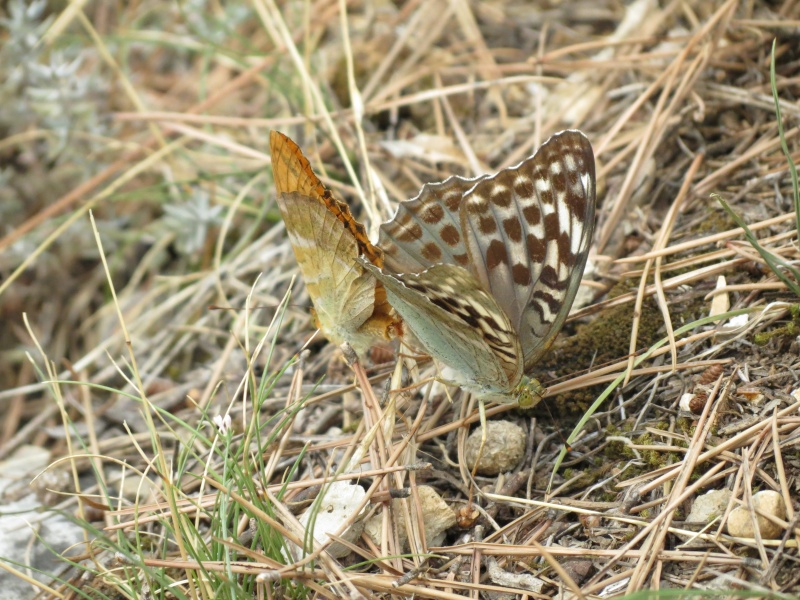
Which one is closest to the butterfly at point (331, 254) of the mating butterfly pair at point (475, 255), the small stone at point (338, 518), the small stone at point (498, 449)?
the mating butterfly pair at point (475, 255)

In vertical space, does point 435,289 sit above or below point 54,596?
above

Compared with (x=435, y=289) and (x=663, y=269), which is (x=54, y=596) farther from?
(x=663, y=269)

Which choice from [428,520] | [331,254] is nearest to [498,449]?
[428,520]

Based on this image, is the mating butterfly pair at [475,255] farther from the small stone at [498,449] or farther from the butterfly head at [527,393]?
the small stone at [498,449]

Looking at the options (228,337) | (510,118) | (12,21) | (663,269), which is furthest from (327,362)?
(12,21)

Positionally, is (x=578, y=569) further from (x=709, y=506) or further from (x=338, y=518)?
(x=338, y=518)

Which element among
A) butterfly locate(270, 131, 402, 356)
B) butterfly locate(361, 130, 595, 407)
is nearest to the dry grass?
butterfly locate(270, 131, 402, 356)

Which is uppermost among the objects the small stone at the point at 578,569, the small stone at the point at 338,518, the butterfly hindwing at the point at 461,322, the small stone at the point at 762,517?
the butterfly hindwing at the point at 461,322
